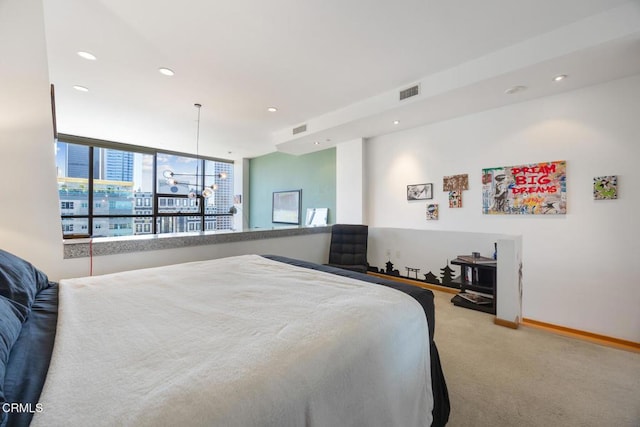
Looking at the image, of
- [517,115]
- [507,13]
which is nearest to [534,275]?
[517,115]

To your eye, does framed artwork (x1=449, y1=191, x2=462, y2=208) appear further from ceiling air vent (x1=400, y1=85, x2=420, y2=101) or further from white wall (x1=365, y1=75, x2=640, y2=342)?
ceiling air vent (x1=400, y1=85, x2=420, y2=101)

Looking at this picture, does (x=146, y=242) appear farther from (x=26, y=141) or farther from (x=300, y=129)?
(x=300, y=129)

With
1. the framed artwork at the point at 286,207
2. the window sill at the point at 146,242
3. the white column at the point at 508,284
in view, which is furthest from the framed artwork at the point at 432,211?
the framed artwork at the point at 286,207

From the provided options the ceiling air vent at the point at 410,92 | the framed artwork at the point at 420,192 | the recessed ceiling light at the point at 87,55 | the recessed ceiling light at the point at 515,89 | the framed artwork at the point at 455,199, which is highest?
the recessed ceiling light at the point at 87,55

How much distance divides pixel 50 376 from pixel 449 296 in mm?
3955

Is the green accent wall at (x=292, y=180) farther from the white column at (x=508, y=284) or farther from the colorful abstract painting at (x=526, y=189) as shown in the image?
the white column at (x=508, y=284)

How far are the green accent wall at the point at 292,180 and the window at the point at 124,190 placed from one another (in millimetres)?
1316

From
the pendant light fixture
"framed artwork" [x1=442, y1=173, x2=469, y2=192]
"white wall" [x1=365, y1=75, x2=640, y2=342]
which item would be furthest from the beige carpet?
the pendant light fixture

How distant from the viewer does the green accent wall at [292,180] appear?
535 cm

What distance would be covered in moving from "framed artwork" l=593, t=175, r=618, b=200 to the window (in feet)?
16.5

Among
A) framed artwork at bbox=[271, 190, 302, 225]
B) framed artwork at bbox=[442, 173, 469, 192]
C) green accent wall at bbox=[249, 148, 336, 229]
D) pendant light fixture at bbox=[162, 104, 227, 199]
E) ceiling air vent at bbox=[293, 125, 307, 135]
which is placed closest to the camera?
framed artwork at bbox=[442, 173, 469, 192]

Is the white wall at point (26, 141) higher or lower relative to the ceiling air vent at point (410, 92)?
lower

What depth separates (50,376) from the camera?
26.1 inches

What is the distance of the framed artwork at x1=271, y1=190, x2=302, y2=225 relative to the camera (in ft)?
19.7
